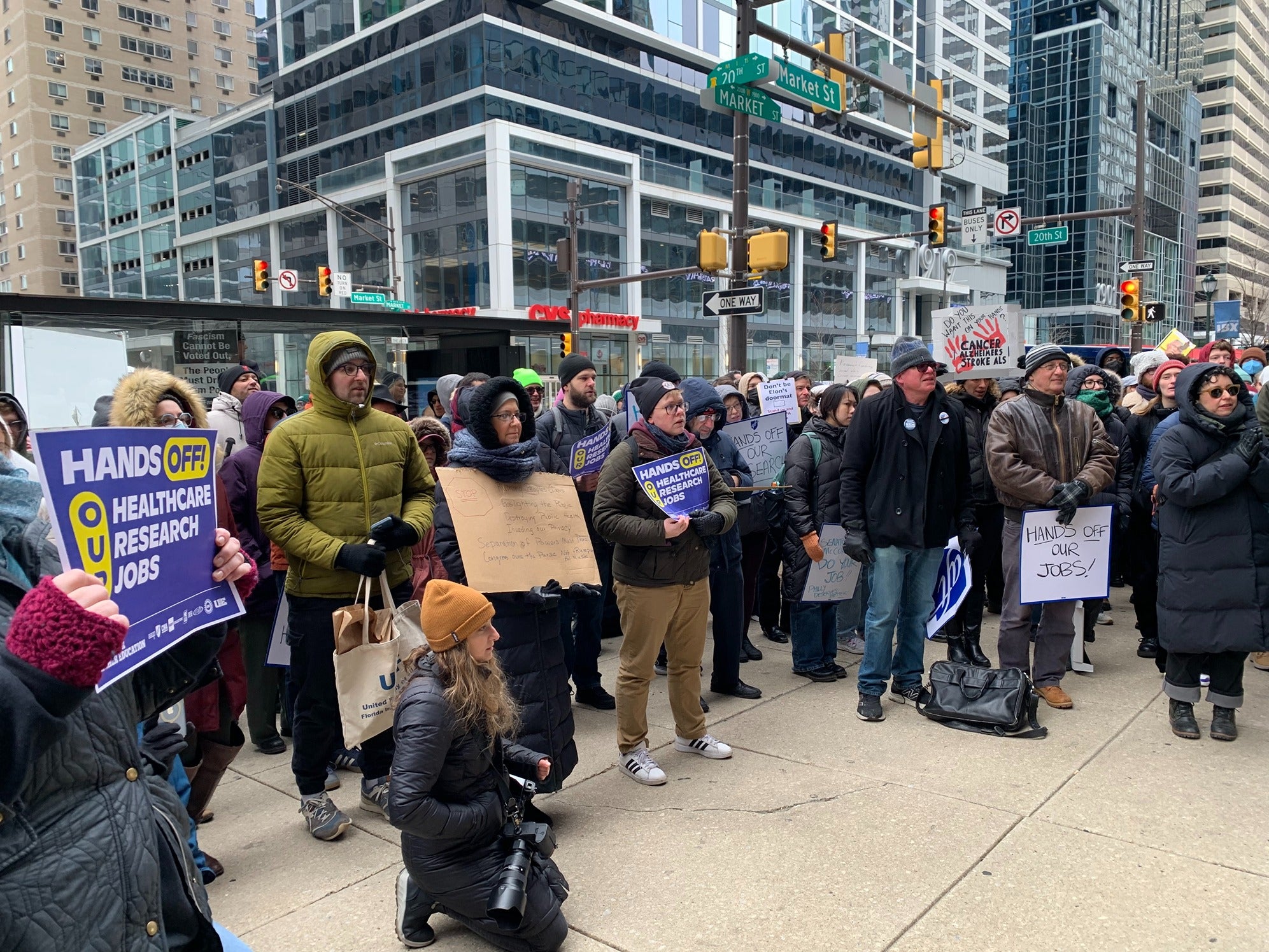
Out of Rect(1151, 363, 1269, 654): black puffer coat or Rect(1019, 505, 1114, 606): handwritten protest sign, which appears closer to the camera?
Rect(1151, 363, 1269, 654): black puffer coat

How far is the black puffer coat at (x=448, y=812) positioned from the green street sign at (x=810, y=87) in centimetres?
1046

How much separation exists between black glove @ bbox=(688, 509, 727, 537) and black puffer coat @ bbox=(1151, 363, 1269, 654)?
252 centimetres

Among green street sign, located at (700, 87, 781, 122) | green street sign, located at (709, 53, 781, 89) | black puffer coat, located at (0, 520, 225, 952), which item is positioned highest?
green street sign, located at (709, 53, 781, 89)

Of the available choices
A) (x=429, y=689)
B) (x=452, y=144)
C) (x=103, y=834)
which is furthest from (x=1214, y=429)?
(x=452, y=144)

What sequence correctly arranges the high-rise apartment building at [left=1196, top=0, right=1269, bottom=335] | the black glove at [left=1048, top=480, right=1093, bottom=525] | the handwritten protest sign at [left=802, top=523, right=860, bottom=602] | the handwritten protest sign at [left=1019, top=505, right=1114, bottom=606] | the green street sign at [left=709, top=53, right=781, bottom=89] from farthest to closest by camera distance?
1. the high-rise apartment building at [left=1196, top=0, right=1269, bottom=335]
2. the green street sign at [left=709, top=53, right=781, bottom=89]
3. the handwritten protest sign at [left=802, top=523, right=860, bottom=602]
4. the handwritten protest sign at [left=1019, top=505, right=1114, bottom=606]
5. the black glove at [left=1048, top=480, right=1093, bottom=525]

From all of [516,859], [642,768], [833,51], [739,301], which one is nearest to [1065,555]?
[642,768]

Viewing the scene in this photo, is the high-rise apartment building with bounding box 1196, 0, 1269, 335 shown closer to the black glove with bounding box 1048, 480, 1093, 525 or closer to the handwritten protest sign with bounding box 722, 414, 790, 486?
the handwritten protest sign with bounding box 722, 414, 790, 486

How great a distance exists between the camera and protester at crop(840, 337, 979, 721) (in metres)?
5.48

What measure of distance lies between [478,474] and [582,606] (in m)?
1.85

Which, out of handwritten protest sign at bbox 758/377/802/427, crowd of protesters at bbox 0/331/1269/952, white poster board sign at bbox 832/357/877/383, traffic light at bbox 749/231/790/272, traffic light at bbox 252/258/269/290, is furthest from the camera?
traffic light at bbox 252/258/269/290

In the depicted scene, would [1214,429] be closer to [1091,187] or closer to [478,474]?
[478,474]

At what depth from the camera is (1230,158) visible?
97688 millimetres

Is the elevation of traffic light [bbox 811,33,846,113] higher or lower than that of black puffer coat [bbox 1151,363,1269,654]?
higher

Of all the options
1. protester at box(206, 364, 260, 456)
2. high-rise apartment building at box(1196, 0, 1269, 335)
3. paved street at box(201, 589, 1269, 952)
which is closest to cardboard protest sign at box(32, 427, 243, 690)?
paved street at box(201, 589, 1269, 952)
